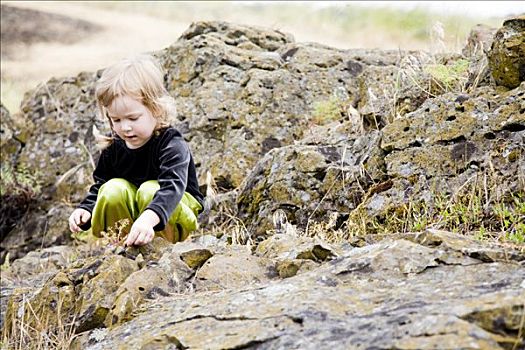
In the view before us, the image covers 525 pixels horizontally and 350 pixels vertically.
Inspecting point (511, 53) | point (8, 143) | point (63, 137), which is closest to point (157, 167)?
point (511, 53)

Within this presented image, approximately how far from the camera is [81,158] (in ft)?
30.4

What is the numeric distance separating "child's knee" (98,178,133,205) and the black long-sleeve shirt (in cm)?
19

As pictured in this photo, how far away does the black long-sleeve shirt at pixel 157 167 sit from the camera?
15.7 ft

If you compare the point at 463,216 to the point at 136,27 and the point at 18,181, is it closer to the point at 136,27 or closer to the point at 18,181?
the point at 18,181

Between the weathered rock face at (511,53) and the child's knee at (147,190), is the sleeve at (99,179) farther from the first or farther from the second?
the weathered rock face at (511,53)

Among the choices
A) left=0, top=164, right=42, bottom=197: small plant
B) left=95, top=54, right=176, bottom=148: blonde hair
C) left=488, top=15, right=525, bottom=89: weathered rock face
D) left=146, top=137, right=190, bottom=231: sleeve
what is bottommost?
left=0, top=164, right=42, bottom=197: small plant

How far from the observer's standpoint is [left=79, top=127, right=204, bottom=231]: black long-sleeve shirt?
4.80 m

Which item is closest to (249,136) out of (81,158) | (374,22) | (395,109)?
(395,109)

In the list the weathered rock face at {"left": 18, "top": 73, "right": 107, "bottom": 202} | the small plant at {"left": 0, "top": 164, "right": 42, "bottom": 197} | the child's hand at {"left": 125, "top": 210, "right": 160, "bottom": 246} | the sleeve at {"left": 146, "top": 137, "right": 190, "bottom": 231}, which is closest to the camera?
the child's hand at {"left": 125, "top": 210, "right": 160, "bottom": 246}

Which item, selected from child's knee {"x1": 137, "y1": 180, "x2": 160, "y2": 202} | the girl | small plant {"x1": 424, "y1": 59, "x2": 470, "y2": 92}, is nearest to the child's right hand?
the girl

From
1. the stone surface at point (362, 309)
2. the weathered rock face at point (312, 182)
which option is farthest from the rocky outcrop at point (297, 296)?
the weathered rock face at point (312, 182)

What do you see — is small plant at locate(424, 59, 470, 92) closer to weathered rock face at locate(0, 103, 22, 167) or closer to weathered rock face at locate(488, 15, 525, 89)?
weathered rock face at locate(488, 15, 525, 89)

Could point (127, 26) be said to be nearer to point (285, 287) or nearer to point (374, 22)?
point (374, 22)

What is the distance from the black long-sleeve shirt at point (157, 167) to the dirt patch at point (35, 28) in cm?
1552
